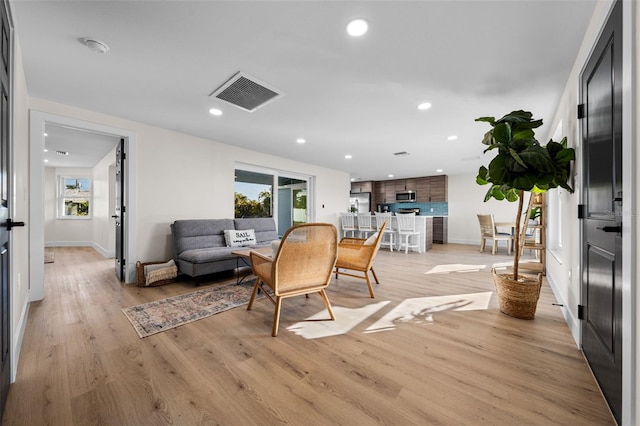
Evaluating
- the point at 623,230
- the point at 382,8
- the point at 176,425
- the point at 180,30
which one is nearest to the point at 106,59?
the point at 180,30

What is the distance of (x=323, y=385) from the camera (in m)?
1.49

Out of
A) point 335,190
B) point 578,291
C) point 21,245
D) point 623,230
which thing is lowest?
point 578,291

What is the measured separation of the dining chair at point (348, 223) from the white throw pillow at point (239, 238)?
3.54 meters

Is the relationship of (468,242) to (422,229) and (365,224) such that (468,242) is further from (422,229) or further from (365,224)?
(365,224)

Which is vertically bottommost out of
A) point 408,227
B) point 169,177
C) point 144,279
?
point 144,279

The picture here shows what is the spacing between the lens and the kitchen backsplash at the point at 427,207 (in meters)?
8.87

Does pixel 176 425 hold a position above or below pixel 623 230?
below

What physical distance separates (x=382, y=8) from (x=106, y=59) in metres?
2.24

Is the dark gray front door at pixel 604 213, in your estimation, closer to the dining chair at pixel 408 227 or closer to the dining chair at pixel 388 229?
the dining chair at pixel 408 227

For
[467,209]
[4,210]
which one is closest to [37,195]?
[4,210]

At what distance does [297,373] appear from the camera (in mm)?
1604

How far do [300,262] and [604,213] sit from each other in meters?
1.94

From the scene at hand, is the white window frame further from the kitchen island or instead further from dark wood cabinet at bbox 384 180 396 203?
dark wood cabinet at bbox 384 180 396 203

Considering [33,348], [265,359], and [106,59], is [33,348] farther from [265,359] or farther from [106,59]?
[106,59]
